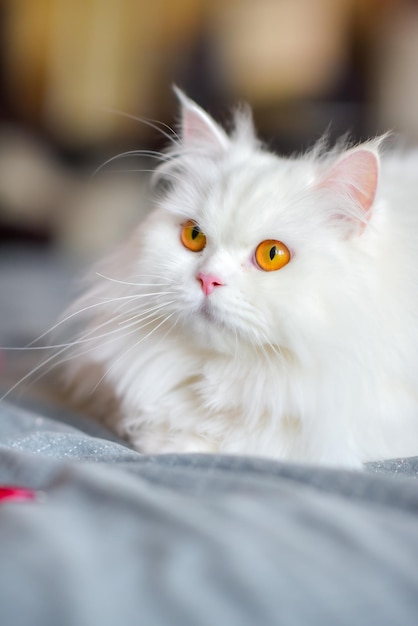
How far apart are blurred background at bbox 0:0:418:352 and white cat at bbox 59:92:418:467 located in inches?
113

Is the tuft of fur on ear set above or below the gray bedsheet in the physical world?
above

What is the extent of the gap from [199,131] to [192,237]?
0.88 feet

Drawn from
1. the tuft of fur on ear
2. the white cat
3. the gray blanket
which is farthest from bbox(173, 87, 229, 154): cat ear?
the gray blanket

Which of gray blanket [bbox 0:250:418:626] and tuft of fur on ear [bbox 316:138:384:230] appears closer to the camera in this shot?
gray blanket [bbox 0:250:418:626]

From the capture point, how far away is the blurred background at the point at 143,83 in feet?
15.7

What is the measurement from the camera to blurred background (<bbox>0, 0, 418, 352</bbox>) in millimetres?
4777

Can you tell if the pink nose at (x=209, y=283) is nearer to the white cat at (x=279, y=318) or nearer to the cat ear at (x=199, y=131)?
the white cat at (x=279, y=318)

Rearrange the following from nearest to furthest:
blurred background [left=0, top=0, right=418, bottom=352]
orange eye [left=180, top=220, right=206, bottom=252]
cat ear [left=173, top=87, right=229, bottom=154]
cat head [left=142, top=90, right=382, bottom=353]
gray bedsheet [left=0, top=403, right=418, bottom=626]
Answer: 1. gray bedsheet [left=0, top=403, right=418, bottom=626]
2. cat head [left=142, top=90, right=382, bottom=353]
3. orange eye [left=180, top=220, right=206, bottom=252]
4. cat ear [left=173, top=87, right=229, bottom=154]
5. blurred background [left=0, top=0, right=418, bottom=352]

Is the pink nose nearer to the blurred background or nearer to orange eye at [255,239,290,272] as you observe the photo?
orange eye at [255,239,290,272]

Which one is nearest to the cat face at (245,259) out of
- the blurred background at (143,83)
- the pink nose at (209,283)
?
the pink nose at (209,283)

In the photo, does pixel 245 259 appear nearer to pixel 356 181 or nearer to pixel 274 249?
pixel 274 249

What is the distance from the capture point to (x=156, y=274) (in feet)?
4.05

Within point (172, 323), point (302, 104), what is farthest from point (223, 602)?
point (302, 104)

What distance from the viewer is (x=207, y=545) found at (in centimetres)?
71
